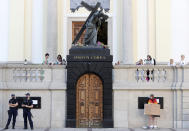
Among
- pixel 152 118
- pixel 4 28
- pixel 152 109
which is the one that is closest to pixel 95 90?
pixel 152 109

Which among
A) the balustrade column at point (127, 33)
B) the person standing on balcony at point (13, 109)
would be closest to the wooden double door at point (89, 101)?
the person standing on balcony at point (13, 109)

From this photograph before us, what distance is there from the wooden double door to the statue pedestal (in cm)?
22

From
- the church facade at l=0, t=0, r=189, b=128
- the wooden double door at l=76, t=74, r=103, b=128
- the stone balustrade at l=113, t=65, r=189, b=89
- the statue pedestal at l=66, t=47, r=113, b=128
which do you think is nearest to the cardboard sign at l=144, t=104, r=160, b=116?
the church facade at l=0, t=0, r=189, b=128

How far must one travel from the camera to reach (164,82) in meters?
22.7

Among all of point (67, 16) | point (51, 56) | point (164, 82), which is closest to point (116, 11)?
point (67, 16)

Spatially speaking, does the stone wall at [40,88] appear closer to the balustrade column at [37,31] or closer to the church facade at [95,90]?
the church facade at [95,90]

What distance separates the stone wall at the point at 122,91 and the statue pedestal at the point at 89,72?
12.2 inches

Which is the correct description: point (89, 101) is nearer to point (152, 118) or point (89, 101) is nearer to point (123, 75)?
point (123, 75)

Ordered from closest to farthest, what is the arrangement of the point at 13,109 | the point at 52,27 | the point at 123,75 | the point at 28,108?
the point at 28,108 → the point at 13,109 → the point at 123,75 → the point at 52,27

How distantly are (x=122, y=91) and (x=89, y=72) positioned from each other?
1974mm

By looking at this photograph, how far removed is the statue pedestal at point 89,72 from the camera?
22.3 metres

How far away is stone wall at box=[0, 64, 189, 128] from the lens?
22.4 m

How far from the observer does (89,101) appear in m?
22.5

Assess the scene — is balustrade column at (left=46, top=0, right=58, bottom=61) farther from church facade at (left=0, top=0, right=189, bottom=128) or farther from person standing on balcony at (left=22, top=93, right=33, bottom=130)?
person standing on balcony at (left=22, top=93, right=33, bottom=130)
